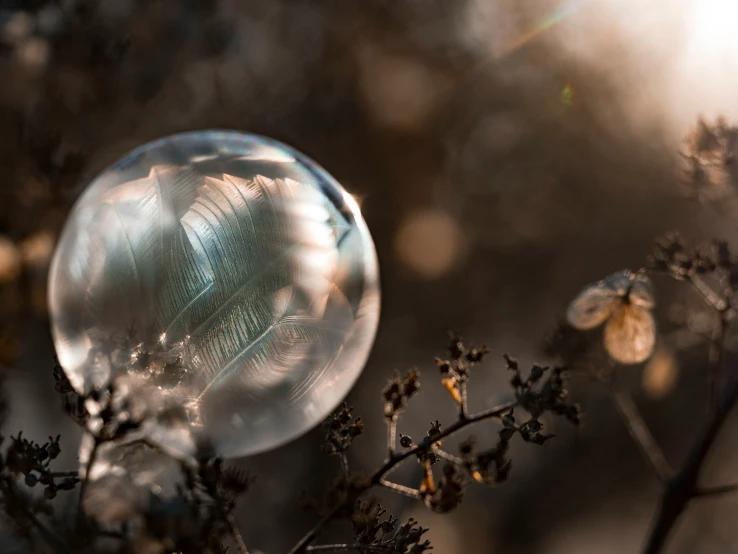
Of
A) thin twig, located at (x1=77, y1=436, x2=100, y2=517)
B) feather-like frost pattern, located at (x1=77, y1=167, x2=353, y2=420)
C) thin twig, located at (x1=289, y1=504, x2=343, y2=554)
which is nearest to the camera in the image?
thin twig, located at (x1=77, y1=436, x2=100, y2=517)

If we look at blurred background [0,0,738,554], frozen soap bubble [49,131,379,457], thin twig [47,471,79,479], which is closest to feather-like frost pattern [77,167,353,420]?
frozen soap bubble [49,131,379,457]

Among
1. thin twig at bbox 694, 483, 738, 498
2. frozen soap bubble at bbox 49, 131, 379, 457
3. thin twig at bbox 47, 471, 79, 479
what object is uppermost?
frozen soap bubble at bbox 49, 131, 379, 457

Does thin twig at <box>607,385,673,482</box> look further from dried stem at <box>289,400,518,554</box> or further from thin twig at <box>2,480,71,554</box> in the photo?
thin twig at <box>2,480,71,554</box>

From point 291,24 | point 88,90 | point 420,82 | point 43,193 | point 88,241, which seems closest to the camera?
point 88,241

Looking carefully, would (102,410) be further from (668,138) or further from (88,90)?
(668,138)

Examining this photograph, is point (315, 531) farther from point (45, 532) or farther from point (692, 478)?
point (692, 478)

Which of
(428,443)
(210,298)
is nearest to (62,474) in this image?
(210,298)

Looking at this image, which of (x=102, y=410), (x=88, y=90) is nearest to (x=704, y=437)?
(x=102, y=410)

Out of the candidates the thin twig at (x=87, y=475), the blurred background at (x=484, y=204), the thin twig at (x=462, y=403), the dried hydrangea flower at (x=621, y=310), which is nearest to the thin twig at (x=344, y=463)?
the thin twig at (x=462, y=403)
